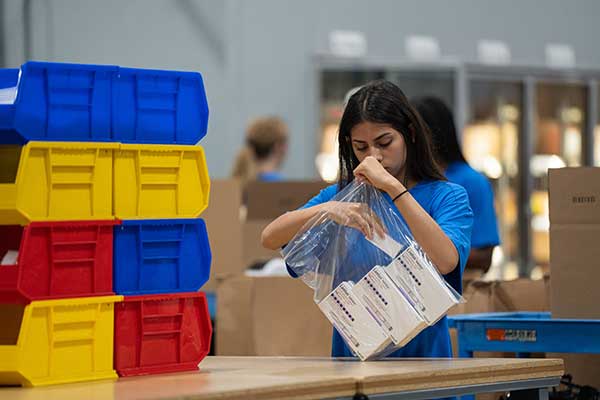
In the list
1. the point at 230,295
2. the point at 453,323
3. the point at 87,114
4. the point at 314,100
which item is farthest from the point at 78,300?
the point at 314,100

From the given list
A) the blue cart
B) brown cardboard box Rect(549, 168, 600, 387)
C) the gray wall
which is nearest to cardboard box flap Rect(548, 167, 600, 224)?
brown cardboard box Rect(549, 168, 600, 387)

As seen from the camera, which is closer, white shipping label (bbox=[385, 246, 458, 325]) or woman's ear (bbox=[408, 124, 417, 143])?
white shipping label (bbox=[385, 246, 458, 325])

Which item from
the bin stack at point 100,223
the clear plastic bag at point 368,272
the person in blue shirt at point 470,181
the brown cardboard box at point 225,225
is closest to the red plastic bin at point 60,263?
the bin stack at point 100,223

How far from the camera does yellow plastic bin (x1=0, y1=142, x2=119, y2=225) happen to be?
2.13 m

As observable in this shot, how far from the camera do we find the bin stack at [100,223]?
215cm

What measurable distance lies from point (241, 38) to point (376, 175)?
21.0ft

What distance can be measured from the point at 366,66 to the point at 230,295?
16.7 ft

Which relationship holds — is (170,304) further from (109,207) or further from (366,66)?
(366,66)

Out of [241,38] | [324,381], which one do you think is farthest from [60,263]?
[241,38]

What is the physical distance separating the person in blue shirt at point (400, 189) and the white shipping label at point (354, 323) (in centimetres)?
16

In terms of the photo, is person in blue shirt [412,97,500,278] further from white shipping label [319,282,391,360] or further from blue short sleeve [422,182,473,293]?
white shipping label [319,282,391,360]

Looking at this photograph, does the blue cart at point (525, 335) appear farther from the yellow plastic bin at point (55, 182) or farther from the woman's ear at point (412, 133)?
the yellow plastic bin at point (55, 182)

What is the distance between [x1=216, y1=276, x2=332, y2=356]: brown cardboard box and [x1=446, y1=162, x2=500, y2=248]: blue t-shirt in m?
0.65

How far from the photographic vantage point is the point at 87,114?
2.27m
